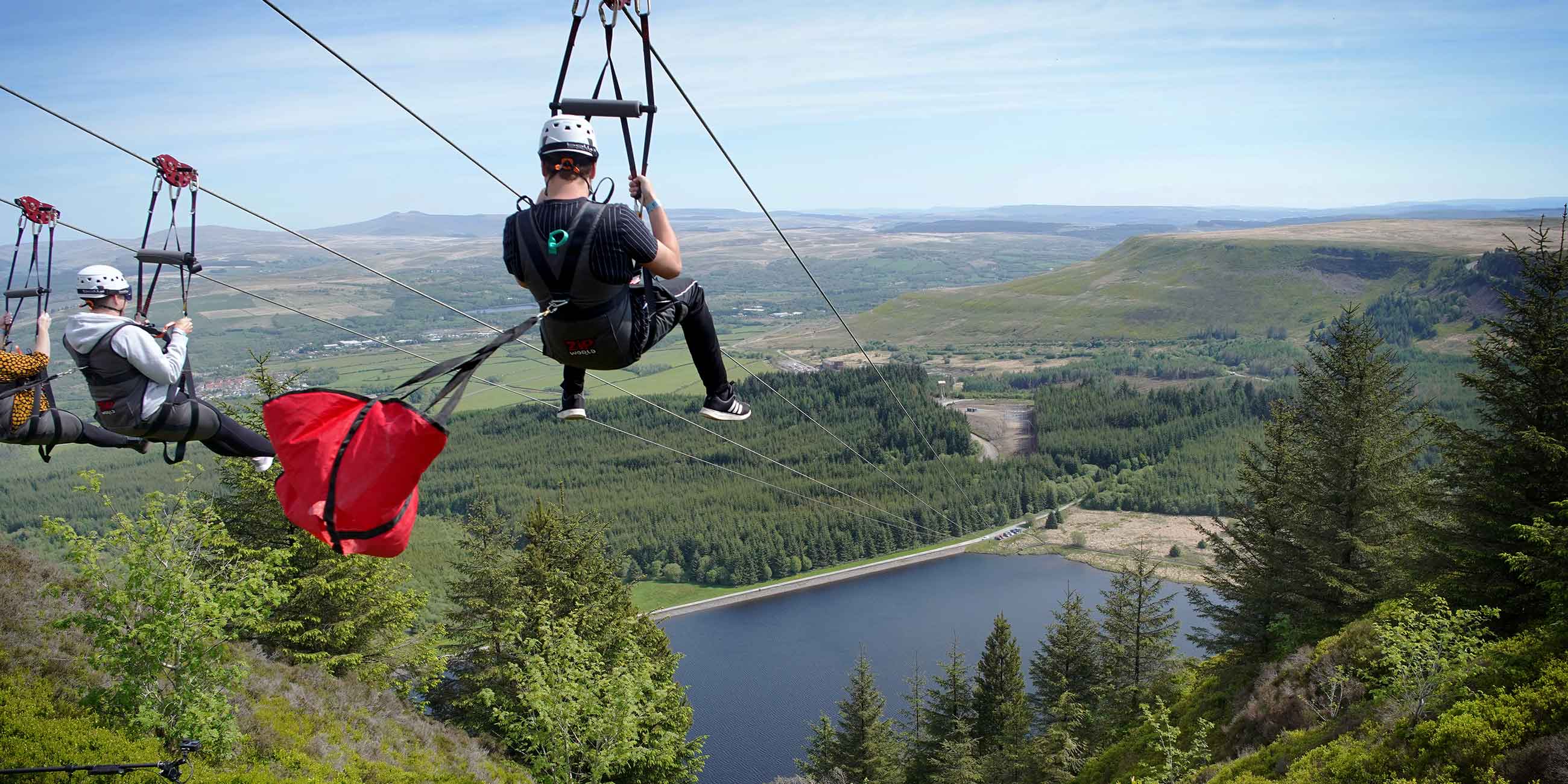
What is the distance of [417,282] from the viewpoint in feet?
522

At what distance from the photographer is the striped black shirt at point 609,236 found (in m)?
3.90

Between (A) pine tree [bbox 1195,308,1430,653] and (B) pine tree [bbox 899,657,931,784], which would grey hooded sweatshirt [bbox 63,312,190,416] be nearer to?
(A) pine tree [bbox 1195,308,1430,653]

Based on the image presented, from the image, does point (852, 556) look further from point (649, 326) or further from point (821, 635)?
point (649, 326)

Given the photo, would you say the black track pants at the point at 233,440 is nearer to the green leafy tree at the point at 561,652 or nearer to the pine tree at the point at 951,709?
the green leafy tree at the point at 561,652

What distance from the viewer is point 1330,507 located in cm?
1845

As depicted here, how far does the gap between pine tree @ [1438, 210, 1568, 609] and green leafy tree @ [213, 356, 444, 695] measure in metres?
19.5

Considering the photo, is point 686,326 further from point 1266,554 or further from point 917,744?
point 917,744

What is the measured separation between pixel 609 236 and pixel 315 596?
16.8 m

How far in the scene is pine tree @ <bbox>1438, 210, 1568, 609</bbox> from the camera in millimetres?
13289

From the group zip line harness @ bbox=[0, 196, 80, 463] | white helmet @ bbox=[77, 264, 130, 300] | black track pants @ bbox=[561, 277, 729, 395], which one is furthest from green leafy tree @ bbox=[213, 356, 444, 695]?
black track pants @ bbox=[561, 277, 729, 395]

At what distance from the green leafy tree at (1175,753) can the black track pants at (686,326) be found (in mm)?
10758

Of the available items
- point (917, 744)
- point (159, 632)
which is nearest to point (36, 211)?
point (159, 632)

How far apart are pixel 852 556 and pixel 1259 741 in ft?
224

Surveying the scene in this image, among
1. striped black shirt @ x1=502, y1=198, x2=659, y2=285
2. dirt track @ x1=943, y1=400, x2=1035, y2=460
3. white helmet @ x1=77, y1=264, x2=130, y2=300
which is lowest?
dirt track @ x1=943, y1=400, x2=1035, y2=460
